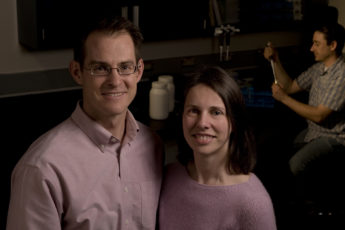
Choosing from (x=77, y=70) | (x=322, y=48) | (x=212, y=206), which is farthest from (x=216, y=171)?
(x=322, y=48)

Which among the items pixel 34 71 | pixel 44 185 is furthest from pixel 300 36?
pixel 44 185

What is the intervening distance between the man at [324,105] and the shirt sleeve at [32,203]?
1720 mm

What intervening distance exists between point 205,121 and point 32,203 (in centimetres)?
55

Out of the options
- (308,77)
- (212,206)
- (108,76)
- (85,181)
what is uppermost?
(108,76)

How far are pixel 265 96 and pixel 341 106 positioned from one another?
1.59 ft

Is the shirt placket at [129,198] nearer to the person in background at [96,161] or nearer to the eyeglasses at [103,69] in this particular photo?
the person in background at [96,161]

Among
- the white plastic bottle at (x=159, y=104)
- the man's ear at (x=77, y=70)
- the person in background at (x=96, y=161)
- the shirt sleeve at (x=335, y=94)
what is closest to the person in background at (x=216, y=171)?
the person in background at (x=96, y=161)

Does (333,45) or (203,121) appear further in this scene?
(333,45)

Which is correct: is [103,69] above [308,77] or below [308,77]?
above

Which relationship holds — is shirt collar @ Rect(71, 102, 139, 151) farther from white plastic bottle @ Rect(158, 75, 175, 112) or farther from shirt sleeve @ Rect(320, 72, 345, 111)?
shirt sleeve @ Rect(320, 72, 345, 111)

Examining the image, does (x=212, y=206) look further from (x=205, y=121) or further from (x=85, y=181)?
(x=85, y=181)

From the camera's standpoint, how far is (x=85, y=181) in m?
1.46

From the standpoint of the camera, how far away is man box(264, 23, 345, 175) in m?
2.72

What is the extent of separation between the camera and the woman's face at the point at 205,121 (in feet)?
4.94
